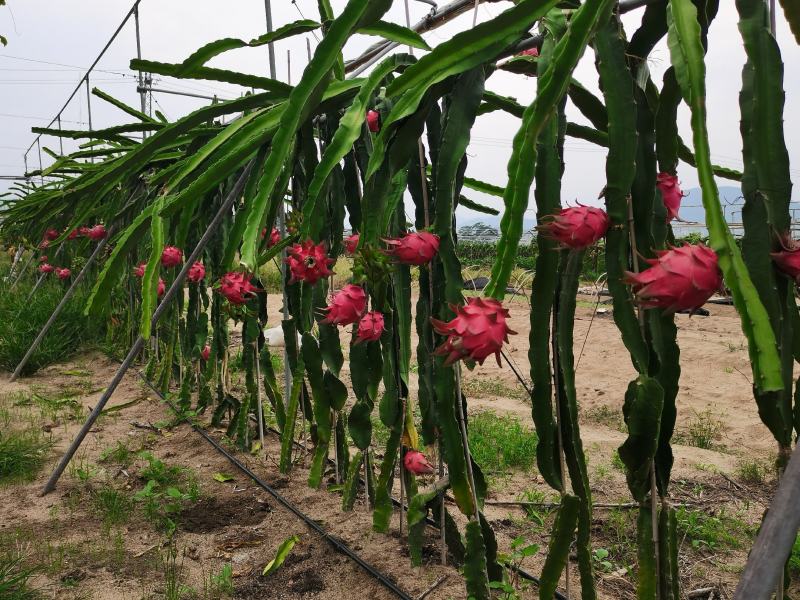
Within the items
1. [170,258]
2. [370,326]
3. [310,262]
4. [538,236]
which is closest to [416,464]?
[370,326]

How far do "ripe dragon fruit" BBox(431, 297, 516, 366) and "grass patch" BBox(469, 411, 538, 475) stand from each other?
1578mm

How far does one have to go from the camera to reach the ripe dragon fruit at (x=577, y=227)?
66 centimetres

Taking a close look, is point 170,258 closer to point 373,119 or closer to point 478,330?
point 373,119

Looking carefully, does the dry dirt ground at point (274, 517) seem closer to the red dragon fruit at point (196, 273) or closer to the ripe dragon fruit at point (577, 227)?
the ripe dragon fruit at point (577, 227)

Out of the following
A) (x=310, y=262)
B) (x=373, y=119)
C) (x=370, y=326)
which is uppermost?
(x=373, y=119)

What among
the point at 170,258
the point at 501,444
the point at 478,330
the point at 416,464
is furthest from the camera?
the point at 501,444

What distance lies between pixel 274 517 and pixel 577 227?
140cm

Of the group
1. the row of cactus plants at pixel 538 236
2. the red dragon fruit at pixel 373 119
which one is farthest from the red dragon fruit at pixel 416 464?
the red dragon fruit at pixel 373 119

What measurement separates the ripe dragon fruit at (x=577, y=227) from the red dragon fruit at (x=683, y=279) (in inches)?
5.2

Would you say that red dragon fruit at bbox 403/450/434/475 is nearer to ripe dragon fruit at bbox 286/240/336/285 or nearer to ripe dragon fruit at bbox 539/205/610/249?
ripe dragon fruit at bbox 286/240/336/285

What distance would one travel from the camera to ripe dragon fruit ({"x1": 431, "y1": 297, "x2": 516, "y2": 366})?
0.61 meters

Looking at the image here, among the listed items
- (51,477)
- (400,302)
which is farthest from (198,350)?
(400,302)

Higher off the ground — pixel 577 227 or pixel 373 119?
pixel 373 119

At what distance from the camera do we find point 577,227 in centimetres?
66
